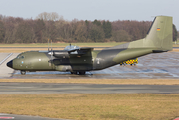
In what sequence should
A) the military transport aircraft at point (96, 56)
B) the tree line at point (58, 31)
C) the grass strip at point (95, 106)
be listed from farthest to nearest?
the tree line at point (58, 31) < the military transport aircraft at point (96, 56) < the grass strip at point (95, 106)

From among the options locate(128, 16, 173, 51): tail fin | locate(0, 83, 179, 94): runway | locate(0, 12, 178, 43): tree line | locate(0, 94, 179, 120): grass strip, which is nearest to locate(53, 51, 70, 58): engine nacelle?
locate(0, 83, 179, 94): runway

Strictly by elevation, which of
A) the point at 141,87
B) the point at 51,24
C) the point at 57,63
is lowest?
the point at 141,87

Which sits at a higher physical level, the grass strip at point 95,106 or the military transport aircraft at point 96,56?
the military transport aircraft at point 96,56

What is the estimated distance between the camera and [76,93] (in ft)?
65.0

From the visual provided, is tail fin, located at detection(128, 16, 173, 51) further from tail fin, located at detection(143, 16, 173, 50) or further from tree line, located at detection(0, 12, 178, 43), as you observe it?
tree line, located at detection(0, 12, 178, 43)

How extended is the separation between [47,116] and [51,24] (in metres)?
139

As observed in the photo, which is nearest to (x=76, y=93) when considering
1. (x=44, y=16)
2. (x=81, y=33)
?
(x=81, y=33)

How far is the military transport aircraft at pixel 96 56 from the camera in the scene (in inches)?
1199

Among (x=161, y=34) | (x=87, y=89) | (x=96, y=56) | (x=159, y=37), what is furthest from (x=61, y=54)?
(x=161, y=34)

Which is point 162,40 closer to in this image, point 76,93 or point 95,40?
point 76,93

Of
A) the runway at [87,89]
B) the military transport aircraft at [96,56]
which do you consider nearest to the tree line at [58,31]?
the military transport aircraft at [96,56]

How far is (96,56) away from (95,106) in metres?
16.0

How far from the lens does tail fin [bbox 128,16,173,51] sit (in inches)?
1203

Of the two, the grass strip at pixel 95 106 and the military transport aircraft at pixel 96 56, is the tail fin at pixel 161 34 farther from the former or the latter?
the grass strip at pixel 95 106
